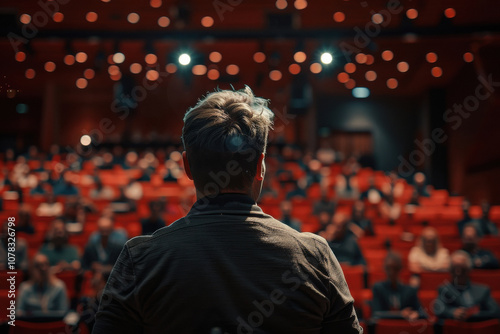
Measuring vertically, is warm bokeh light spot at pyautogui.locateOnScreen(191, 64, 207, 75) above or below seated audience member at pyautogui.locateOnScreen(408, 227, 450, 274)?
above

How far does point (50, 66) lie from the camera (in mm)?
12641

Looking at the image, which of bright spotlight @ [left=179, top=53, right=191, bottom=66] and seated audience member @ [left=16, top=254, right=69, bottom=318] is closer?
seated audience member @ [left=16, top=254, right=69, bottom=318]

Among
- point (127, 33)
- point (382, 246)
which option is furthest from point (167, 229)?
point (127, 33)

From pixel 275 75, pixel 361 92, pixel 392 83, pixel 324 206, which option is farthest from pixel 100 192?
pixel 361 92

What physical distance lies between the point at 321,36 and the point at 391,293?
5.36 m

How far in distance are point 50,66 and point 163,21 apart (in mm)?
4226

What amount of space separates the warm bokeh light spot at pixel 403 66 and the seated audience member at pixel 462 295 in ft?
28.4

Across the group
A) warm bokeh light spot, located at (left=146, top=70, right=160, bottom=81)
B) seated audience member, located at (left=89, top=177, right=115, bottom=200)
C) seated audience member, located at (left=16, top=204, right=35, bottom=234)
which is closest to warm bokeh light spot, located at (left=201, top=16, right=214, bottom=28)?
warm bokeh light spot, located at (left=146, top=70, right=160, bottom=81)

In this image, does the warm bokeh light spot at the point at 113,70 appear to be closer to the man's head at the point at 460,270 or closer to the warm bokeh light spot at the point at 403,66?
the warm bokeh light spot at the point at 403,66

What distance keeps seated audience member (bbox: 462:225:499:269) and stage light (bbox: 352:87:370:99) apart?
9.23m

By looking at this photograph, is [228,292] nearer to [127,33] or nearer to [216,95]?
[216,95]

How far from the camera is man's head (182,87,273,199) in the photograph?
791 mm

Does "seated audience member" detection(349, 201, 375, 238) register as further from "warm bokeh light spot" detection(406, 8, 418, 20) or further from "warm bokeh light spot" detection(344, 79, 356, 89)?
"warm bokeh light spot" detection(344, 79, 356, 89)

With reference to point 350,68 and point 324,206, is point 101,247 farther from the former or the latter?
point 350,68
